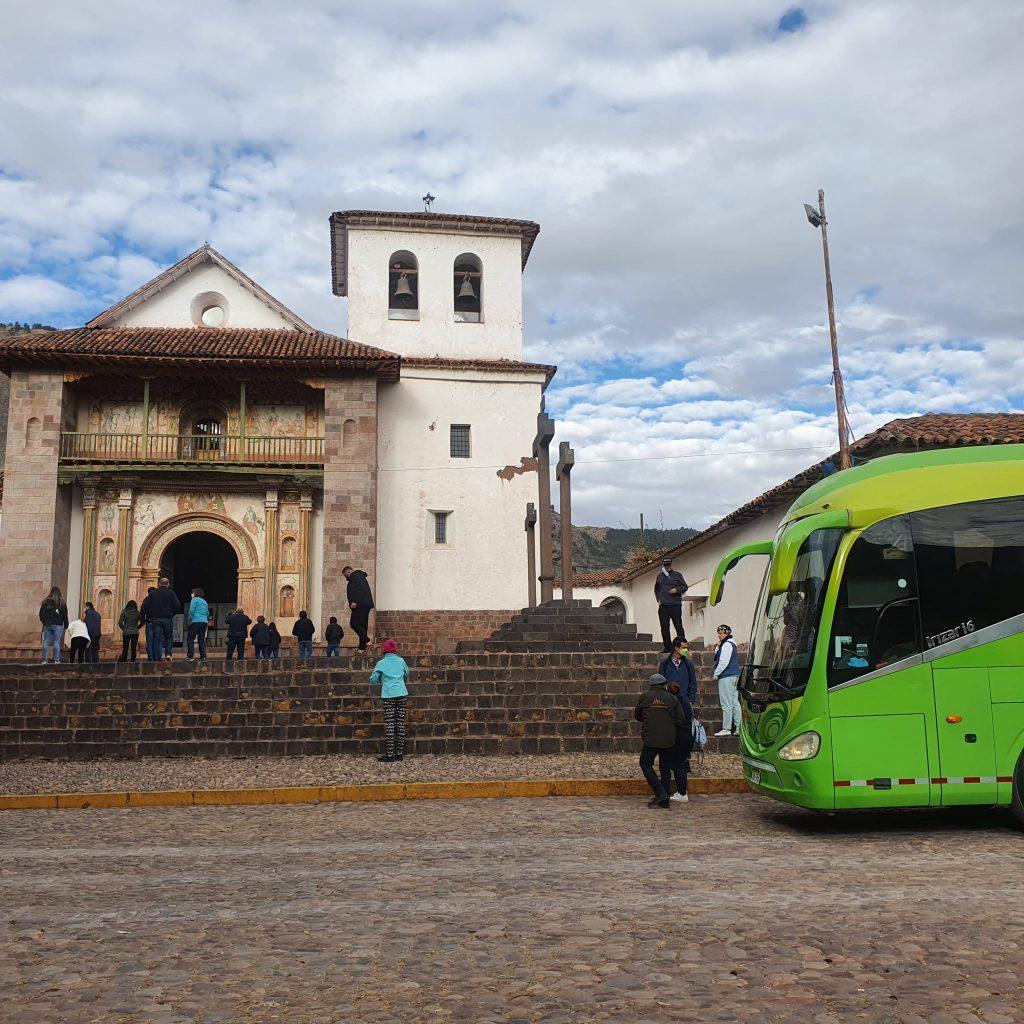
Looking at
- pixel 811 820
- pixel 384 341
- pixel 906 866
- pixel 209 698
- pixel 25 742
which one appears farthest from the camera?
pixel 384 341

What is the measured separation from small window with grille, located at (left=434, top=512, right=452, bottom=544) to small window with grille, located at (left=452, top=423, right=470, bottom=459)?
1547mm

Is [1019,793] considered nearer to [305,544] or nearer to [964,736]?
[964,736]

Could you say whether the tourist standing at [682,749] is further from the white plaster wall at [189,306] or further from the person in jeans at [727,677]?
the white plaster wall at [189,306]

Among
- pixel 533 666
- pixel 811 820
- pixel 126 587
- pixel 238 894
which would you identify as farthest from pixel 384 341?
pixel 238 894

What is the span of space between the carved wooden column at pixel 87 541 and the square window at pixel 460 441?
876 cm

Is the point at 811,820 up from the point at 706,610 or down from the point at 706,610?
down

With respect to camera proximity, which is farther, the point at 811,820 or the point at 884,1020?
the point at 811,820

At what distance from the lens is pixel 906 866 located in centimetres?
656

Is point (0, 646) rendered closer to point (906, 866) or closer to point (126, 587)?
point (126, 587)

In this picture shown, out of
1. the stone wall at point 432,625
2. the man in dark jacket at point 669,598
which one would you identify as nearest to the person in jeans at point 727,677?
the man in dark jacket at point 669,598

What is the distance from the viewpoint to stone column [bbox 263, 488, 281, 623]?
80.4ft

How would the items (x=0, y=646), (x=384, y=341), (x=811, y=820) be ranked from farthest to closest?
(x=384, y=341) → (x=0, y=646) → (x=811, y=820)

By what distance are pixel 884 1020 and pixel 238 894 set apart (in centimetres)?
366

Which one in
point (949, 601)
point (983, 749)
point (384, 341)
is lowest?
point (983, 749)
